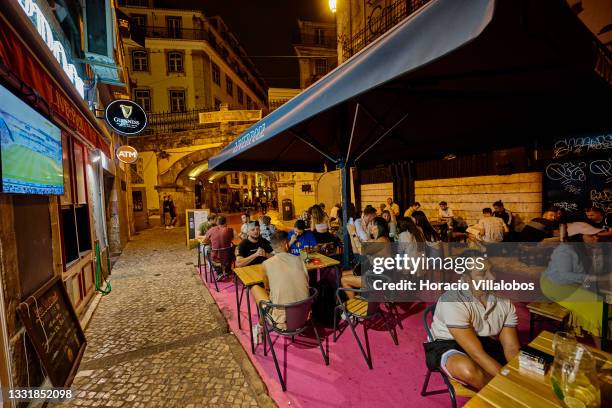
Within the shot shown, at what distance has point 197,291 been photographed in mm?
5992

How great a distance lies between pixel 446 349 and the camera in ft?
7.39

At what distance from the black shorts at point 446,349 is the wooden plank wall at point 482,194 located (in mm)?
7231

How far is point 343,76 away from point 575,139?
7.93 m

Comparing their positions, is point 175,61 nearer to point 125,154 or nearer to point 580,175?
point 125,154

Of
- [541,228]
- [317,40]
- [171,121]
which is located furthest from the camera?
[317,40]

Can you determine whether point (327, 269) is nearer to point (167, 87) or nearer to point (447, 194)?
point (447, 194)

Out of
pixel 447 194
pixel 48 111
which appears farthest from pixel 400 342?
pixel 447 194

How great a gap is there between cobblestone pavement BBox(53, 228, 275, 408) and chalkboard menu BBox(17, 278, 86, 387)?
23 centimetres

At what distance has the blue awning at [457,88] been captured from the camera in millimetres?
1220

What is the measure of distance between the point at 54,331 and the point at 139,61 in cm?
2938

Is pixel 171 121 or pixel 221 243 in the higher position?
pixel 171 121

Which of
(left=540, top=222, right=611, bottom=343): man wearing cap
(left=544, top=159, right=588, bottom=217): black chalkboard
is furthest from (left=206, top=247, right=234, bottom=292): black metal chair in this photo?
(left=544, top=159, right=588, bottom=217): black chalkboard

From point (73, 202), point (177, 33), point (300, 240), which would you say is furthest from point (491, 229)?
point (177, 33)

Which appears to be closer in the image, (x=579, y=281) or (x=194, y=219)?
(x=579, y=281)
